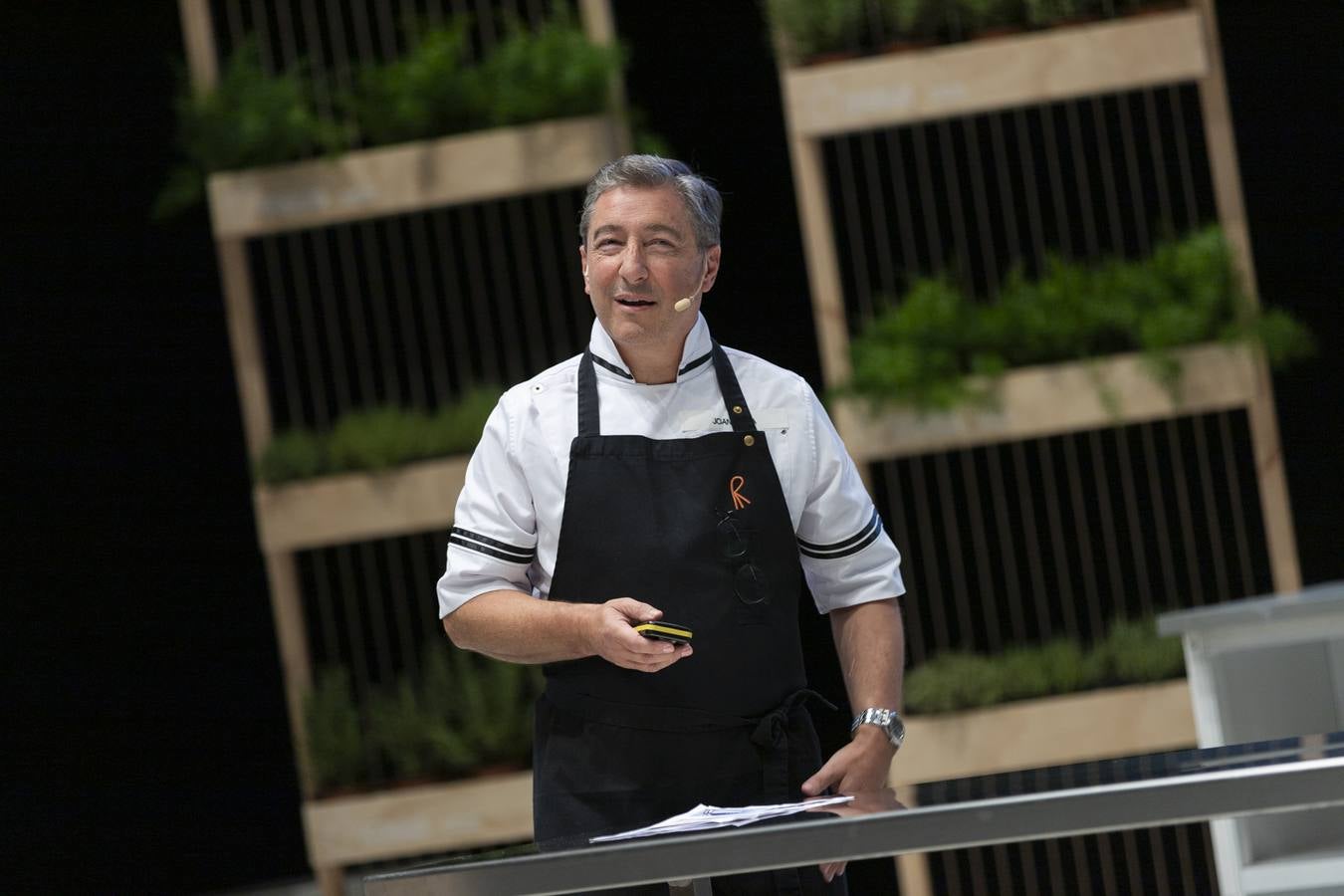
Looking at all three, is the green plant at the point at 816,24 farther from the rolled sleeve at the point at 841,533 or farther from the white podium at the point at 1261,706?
the rolled sleeve at the point at 841,533

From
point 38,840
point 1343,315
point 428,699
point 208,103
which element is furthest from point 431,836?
point 1343,315

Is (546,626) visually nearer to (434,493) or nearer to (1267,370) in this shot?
(434,493)

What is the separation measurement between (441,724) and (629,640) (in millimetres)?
1853

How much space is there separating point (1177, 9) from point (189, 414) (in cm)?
216

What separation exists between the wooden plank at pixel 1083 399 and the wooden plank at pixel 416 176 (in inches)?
29.6

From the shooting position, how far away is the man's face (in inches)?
62.2

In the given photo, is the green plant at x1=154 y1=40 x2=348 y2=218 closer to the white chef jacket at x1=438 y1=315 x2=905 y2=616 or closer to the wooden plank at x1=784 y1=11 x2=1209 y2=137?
the wooden plank at x1=784 y1=11 x2=1209 y2=137

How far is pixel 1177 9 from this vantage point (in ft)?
10.2

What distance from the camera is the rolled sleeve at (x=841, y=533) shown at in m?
1.63

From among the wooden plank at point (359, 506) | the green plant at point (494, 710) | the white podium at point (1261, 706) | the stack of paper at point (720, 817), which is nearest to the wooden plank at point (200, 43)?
the wooden plank at point (359, 506)

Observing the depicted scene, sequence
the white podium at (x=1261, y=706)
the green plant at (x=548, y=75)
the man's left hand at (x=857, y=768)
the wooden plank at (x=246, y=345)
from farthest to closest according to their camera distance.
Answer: the wooden plank at (x=246, y=345)
the green plant at (x=548, y=75)
the white podium at (x=1261, y=706)
the man's left hand at (x=857, y=768)

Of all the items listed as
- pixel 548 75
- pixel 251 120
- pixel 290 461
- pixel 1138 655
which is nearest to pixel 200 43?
pixel 251 120

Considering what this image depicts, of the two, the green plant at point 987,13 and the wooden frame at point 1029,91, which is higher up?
the green plant at point 987,13

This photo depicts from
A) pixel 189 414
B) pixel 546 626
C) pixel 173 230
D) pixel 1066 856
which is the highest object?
pixel 173 230
